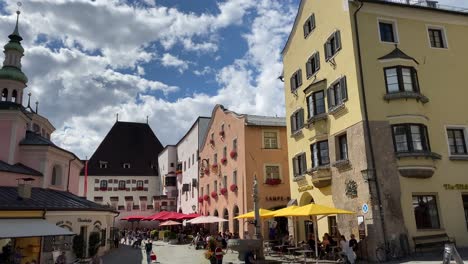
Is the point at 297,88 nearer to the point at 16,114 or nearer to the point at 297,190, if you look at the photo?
the point at 297,190

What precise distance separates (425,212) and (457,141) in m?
5.02

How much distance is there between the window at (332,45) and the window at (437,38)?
18.5ft

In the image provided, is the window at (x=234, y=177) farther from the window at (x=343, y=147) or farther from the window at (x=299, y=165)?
the window at (x=343, y=147)

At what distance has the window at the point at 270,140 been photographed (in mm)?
38594

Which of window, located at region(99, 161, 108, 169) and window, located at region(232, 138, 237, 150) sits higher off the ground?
window, located at region(99, 161, 108, 169)

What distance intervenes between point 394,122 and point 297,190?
33.3 ft

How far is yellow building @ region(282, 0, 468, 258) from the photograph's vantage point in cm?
2155

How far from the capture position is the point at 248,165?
37.8 m

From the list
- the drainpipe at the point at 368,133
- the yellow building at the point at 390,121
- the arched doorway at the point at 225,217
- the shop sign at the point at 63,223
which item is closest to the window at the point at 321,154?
the yellow building at the point at 390,121

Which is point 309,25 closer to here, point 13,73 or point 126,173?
point 13,73

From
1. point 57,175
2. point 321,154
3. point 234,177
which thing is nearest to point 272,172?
point 234,177

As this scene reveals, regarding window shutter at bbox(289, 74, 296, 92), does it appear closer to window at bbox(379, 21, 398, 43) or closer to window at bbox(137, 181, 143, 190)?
window at bbox(379, 21, 398, 43)

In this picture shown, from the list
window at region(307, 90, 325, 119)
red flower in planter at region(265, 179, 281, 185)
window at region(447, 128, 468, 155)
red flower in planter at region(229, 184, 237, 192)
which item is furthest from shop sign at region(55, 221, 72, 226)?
window at region(447, 128, 468, 155)

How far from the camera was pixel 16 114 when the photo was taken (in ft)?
108
